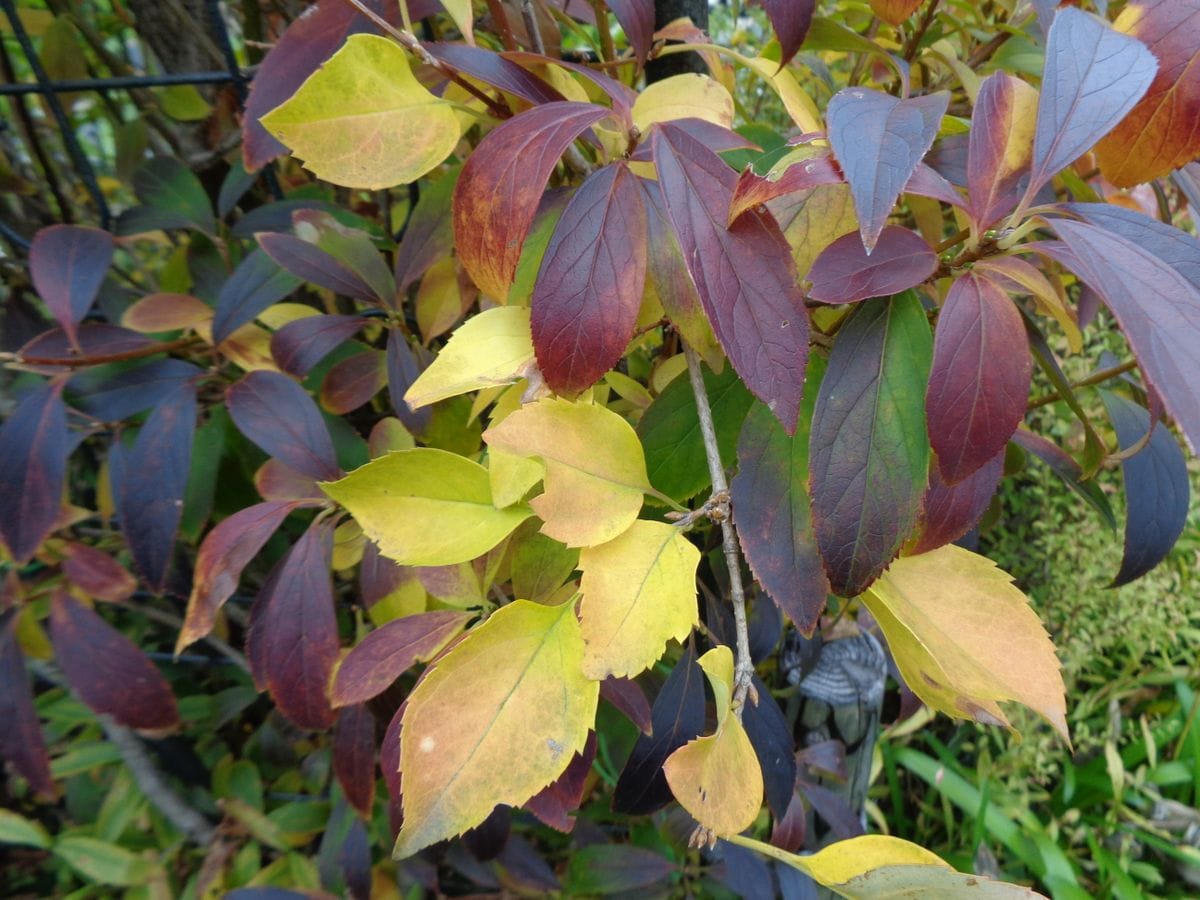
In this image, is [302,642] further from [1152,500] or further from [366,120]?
[1152,500]

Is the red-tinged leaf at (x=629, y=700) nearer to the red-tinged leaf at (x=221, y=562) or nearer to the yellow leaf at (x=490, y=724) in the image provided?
the yellow leaf at (x=490, y=724)

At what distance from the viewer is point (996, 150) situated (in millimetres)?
324

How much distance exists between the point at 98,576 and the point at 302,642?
1.09 feet

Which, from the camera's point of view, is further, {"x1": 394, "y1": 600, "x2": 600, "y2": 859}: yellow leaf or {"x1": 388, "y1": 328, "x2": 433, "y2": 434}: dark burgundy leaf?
{"x1": 388, "y1": 328, "x2": 433, "y2": 434}: dark burgundy leaf

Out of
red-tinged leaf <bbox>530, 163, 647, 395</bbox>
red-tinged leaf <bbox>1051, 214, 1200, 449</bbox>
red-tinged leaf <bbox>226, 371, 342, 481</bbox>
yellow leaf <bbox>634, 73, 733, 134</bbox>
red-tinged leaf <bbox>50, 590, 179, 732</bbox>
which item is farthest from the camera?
red-tinged leaf <bbox>50, 590, 179, 732</bbox>

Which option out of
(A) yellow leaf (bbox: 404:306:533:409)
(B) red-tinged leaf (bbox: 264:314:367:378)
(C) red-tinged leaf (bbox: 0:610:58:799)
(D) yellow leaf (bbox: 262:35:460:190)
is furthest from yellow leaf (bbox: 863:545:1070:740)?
(C) red-tinged leaf (bbox: 0:610:58:799)

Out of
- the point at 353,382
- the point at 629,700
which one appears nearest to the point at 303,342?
the point at 353,382

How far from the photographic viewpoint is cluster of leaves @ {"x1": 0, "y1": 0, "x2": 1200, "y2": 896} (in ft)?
1.01

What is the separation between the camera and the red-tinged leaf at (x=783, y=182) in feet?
0.98

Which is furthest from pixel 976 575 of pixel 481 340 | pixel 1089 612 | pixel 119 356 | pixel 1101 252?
pixel 1089 612

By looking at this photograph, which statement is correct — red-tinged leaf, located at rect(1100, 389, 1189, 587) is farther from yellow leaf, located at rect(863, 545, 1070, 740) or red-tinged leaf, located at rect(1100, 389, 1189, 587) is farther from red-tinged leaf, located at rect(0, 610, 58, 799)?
red-tinged leaf, located at rect(0, 610, 58, 799)

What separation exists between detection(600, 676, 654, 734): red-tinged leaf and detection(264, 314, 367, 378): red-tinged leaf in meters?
0.34

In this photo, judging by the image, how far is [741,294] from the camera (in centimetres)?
32

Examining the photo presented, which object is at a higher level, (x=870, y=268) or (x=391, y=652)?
(x=870, y=268)
